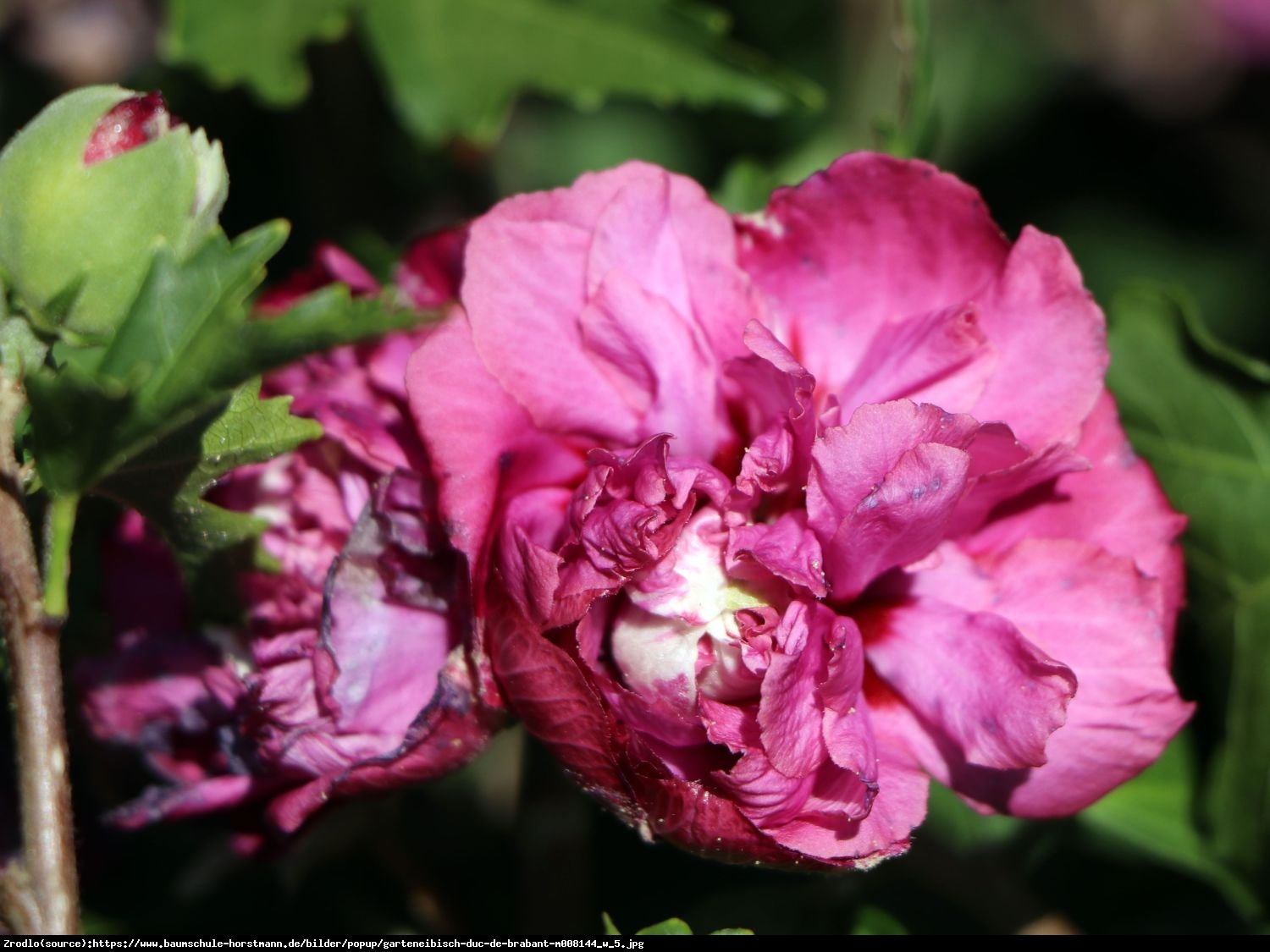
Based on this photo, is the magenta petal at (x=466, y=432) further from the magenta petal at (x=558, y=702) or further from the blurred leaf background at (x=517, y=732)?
the blurred leaf background at (x=517, y=732)

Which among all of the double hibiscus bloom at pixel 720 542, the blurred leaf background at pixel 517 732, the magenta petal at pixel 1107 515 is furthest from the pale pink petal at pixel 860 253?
the blurred leaf background at pixel 517 732

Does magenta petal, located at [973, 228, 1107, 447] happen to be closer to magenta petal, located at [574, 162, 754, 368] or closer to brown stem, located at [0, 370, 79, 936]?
magenta petal, located at [574, 162, 754, 368]

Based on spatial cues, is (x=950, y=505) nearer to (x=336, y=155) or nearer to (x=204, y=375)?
(x=204, y=375)

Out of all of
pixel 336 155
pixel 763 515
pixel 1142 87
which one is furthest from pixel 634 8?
pixel 1142 87

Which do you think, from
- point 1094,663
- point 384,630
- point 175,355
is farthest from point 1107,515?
point 175,355

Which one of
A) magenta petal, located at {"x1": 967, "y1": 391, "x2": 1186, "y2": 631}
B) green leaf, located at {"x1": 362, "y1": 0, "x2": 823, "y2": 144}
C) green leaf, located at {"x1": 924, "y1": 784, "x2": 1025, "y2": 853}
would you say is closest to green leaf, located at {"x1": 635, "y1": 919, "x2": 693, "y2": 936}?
magenta petal, located at {"x1": 967, "y1": 391, "x2": 1186, "y2": 631}

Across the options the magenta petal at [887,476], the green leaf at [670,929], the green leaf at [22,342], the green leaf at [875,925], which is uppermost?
the magenta petal at [887,476]

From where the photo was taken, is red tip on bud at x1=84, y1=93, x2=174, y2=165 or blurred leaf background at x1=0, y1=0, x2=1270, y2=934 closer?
red tip on bud at x1=84, y1=93, x2=174, y2=165
